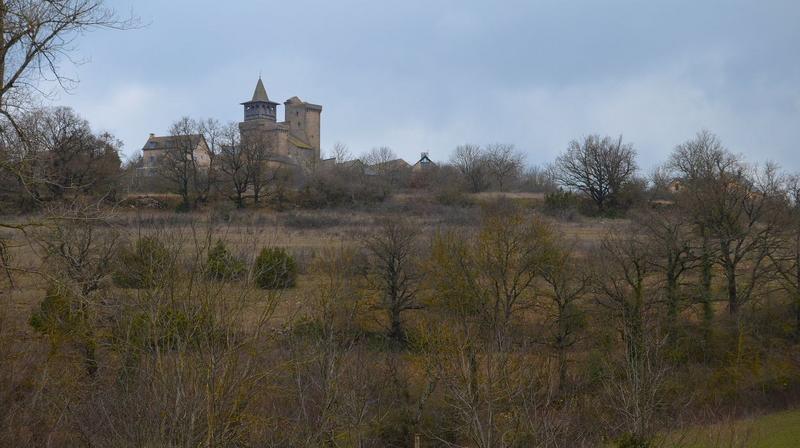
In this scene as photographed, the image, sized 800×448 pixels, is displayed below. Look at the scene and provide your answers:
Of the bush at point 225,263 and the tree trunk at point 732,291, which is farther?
the tree trunk at point 732,291

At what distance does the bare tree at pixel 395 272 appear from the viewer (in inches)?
1081

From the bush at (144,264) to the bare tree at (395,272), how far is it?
38.3 ft

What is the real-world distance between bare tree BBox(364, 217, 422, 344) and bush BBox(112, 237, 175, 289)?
1167 cm

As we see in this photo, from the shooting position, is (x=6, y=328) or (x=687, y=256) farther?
(x=687, y=256)

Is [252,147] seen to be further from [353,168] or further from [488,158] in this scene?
[488,158]

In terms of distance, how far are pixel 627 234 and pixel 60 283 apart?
87.7 ft

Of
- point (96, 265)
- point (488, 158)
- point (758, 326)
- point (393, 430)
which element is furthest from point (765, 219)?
point (488, 158)

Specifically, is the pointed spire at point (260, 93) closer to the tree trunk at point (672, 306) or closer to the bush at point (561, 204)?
the bush at point (561, 204)

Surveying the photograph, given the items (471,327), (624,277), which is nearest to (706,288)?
→ (624,277)

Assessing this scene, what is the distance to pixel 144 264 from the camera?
44.4ft

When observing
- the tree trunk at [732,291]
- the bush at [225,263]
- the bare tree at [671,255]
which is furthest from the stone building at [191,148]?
the bush at [225,263]

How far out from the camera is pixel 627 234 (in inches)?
1273

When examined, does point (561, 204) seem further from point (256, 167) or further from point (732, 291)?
point (732, 291)

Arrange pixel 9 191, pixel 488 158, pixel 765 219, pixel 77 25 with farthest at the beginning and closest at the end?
pixel 488 158 → pixel 765 219 → pixel 9 191 → pixel 77 25
